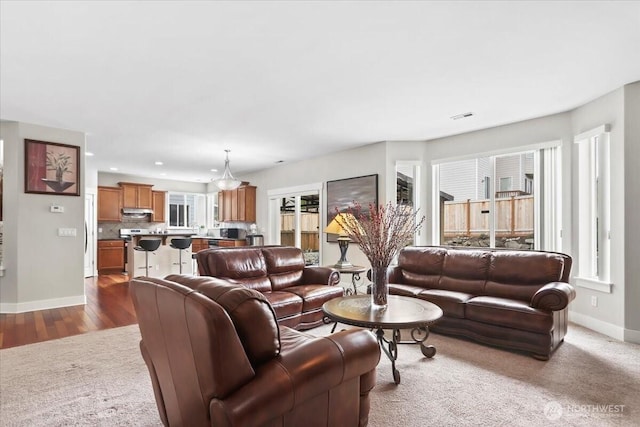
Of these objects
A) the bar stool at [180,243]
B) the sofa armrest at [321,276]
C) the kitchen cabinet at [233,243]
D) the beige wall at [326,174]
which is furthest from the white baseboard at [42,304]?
the beige wall at [326,174]

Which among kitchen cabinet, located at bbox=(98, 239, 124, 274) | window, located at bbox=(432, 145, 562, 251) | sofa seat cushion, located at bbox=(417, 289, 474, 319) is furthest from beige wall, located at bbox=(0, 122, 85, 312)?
window, located at bbox=(432, 145, 562, 251)

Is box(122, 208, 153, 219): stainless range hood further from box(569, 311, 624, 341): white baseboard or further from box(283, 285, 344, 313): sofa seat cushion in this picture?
box(569, 311, 624, 341): white baseboard

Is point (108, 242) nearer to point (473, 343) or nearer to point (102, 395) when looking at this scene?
point (102, 395)

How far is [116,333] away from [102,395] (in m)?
1.52

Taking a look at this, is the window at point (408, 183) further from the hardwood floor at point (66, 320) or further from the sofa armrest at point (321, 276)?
the hardwood floor at point (66, 320)

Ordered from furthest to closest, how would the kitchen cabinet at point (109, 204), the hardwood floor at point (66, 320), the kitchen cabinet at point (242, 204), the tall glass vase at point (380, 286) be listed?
the kitchen cabinet at point (242, 204)
the kitchen cabinet at point (109, 204)
the hardwood floor at point (66, 320)
the tall glass vase at point (380, 286)

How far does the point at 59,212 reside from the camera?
492cm

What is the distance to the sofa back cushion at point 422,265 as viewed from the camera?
4.28 metres

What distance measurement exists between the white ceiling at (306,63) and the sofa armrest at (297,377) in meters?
2.01

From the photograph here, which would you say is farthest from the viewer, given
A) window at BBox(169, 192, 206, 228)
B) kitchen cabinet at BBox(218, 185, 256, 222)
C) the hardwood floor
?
window at BBox(169, 192, 206, 228)

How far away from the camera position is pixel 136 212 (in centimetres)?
923

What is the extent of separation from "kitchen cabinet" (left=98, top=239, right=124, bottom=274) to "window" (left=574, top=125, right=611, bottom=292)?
8.98m

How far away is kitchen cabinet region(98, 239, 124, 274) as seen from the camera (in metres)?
8.05

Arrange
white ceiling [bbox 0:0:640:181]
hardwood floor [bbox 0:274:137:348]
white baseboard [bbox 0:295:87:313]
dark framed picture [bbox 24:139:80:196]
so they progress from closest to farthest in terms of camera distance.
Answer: white ceiling [bbox 0:0:640:181], hardwood floor [bbox 0:274:137:348], white baseboard [bbox 0:295:87:313], dark framed picture [bbox 24:139:80:196]
